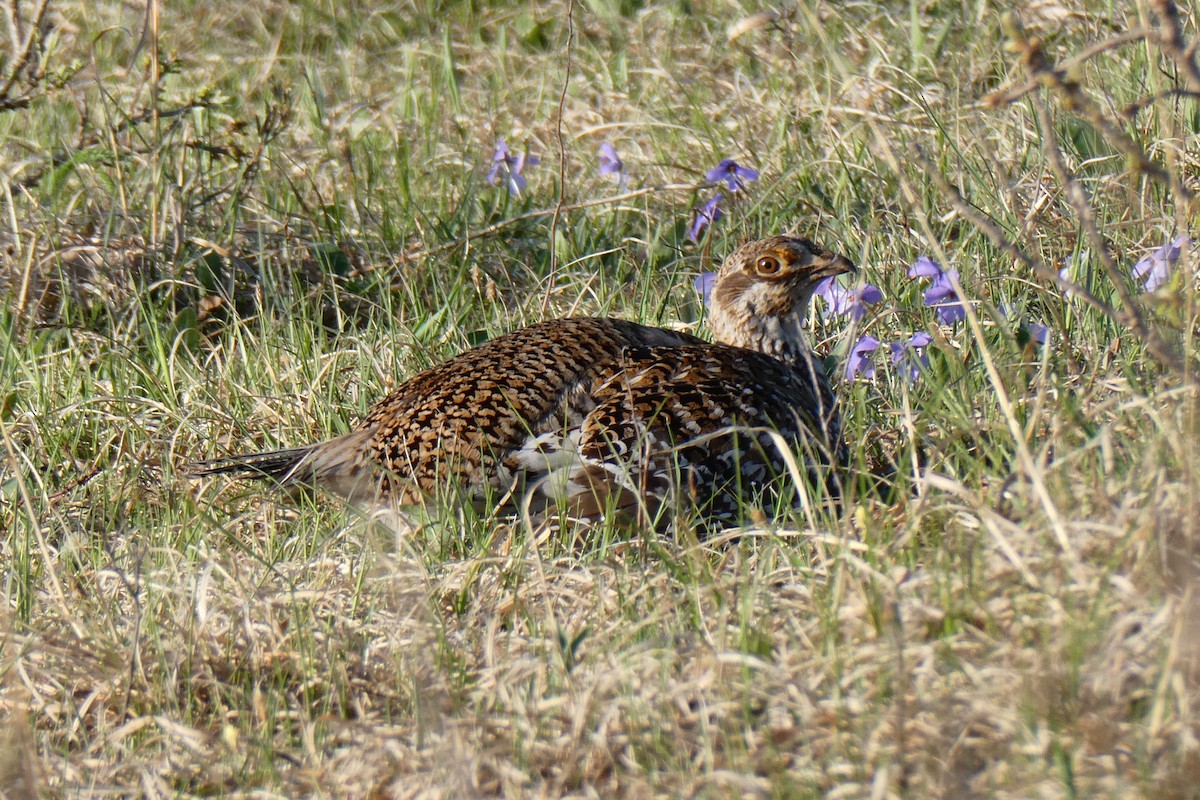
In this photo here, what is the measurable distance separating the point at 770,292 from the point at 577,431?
0.97m

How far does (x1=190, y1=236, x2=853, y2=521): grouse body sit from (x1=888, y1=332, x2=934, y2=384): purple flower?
0.23 meters

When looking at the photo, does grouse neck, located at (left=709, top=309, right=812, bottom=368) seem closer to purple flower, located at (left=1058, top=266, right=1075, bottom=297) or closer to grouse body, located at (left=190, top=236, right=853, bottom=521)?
grouse body, located at (left=190, top=236, right=853, bottom=521)

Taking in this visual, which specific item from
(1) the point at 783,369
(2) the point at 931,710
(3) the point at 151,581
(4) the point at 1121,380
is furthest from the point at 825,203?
(2) the point at 931,710

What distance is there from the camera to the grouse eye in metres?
4.46

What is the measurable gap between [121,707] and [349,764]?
0.55 meters

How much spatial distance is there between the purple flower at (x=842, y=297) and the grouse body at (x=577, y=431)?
1.15 ft

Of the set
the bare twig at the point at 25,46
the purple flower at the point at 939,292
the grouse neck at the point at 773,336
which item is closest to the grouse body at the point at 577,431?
the grouse neck at the point at 773,336

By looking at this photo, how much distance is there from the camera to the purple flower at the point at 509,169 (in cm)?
567

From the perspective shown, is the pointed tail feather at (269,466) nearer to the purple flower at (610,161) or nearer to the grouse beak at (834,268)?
the grouse beak at (834,268)

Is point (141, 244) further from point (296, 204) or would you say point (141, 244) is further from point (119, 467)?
point (119, 467)

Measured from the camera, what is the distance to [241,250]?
538cm

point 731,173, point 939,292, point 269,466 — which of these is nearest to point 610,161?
point 731,173

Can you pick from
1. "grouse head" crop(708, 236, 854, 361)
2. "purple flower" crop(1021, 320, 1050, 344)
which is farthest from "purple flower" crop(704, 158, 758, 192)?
"purple flower" crop(1021, 320, 1050, 344)

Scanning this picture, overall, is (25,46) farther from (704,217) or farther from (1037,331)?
(1037,331)
